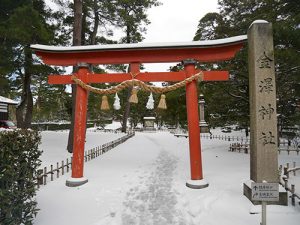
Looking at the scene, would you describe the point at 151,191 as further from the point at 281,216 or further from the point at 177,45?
the point at 177,45

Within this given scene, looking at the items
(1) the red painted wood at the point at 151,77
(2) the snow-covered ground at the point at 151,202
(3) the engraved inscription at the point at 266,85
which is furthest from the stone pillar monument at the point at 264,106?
(1) the red painted wood at the point at 151,77

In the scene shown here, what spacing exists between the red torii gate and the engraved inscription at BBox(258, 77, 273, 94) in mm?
2011

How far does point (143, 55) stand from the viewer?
829 centimetres

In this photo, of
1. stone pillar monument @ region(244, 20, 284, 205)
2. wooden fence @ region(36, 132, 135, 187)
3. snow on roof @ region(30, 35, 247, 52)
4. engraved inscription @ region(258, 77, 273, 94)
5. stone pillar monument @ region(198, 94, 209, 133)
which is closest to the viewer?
stone pillar monument @ region(244, 20, 284, 205)

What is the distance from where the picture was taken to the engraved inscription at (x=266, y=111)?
19.4ft

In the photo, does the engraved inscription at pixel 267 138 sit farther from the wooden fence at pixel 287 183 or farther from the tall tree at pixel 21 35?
the tall tree at pixel 21 35

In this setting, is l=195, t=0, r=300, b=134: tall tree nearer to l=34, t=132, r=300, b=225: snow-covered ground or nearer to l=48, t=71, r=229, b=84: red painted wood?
l=48, t=71, r=229, b=84: red painted wood

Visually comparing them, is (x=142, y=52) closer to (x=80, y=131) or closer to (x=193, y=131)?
(x=193, y=131)

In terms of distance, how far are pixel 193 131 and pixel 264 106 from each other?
2.54m

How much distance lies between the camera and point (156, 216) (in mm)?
5711

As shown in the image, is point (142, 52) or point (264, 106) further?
point (142, 52)

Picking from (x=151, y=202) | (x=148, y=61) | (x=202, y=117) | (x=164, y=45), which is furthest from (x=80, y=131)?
(x=202, y=117)

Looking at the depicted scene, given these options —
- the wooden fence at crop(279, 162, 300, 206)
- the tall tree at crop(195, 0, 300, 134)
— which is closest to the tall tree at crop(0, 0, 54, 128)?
the tall tree at crop(195, 0, 300, 134)

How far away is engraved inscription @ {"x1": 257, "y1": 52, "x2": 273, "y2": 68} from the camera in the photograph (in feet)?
19.6
